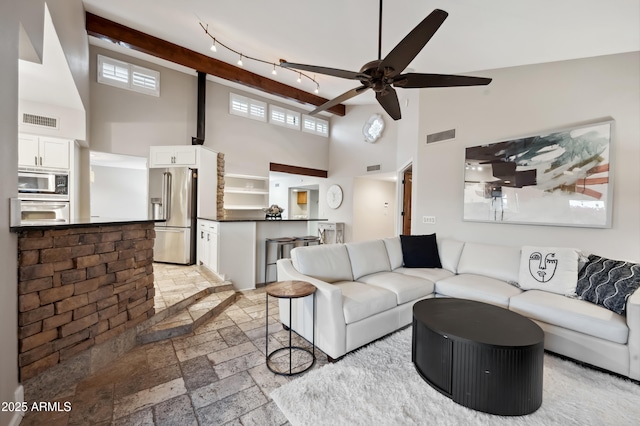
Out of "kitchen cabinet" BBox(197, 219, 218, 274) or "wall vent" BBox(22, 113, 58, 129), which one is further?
"kitchen cabinet" BBox(197, 219, 218, 274)

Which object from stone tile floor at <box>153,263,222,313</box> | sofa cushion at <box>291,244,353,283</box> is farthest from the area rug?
stone tile floor at <box>153,263,222,313</box>

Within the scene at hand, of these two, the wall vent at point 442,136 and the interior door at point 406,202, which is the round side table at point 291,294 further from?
the interior door at point 406,202

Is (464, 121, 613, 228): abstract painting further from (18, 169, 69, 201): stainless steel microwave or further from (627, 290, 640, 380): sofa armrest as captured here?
(18, 169, 69, 201): stainless steel microwave

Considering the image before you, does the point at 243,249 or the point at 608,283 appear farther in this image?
the point at 243,249

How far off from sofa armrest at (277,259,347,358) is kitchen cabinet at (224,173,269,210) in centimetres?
443

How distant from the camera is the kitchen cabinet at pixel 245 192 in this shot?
6.36 meters

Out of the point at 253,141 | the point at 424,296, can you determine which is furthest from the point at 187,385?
the point at 253,141

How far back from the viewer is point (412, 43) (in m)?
1.75

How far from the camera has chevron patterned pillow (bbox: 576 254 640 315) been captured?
2051 millimetres

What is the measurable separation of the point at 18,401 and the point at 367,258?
292 cm

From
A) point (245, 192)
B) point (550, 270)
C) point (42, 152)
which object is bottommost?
point (550, 270)

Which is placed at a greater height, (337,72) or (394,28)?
(394,28)

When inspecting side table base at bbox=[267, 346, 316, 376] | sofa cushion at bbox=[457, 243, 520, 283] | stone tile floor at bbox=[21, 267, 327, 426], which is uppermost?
sofa cushion at bbox=[457, 243, 520, 283]

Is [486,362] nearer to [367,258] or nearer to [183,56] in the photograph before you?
[367,258]
